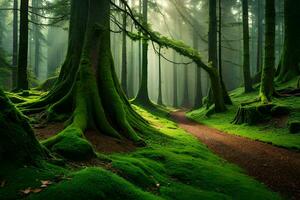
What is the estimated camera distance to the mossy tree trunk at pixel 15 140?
4902 millimetres

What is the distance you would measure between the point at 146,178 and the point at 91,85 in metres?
5.72

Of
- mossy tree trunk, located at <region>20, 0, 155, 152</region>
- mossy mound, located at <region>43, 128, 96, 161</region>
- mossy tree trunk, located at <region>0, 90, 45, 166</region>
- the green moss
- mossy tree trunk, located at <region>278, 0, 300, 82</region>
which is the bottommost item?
the green moss

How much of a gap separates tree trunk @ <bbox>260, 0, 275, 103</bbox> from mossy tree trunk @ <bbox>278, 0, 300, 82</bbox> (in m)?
5.14

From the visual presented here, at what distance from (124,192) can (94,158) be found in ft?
7.00

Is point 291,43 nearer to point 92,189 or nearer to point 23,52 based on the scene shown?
point 23,52

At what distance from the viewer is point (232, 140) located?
14.3m

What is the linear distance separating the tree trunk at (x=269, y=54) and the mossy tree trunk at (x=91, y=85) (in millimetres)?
7790

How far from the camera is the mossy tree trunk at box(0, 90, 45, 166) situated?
4902 mm

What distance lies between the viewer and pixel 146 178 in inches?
269

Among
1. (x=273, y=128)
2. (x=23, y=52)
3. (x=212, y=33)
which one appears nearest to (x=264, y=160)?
(x=273, y=128)

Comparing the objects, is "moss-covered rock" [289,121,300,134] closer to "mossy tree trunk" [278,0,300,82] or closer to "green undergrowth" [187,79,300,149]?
"green undergrowth" [187,79,300,149]

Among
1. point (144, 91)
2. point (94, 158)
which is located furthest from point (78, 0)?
point (144, 91)

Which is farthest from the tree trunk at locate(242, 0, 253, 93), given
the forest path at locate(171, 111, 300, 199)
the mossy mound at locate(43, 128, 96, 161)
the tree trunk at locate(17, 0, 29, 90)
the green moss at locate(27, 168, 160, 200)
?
the green moss at locate(27, 168, 160, 200)

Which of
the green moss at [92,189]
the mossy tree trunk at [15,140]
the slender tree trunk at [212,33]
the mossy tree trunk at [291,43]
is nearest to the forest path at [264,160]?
the green moss at [92,189]
